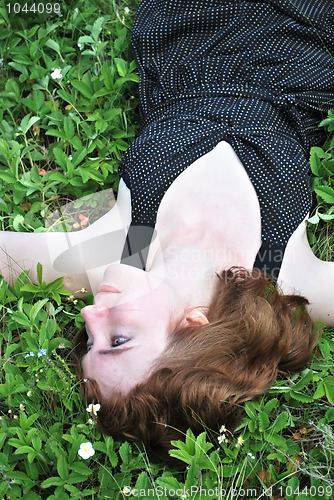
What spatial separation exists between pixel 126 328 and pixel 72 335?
2.23 feet

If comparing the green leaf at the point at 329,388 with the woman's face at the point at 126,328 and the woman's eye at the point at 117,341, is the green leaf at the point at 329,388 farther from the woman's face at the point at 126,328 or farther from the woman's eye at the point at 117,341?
the woman's eye at the point at 117,341

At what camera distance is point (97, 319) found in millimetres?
2342

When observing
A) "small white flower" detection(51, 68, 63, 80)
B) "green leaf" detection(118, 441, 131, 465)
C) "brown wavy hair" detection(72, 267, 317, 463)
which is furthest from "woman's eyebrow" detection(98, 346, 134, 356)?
"small white flower" detection(51, 68, 63, 80)

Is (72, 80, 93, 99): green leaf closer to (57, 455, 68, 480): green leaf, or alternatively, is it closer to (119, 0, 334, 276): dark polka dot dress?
(119, 0, 334, 276): dark polka dot dress

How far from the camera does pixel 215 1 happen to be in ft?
10.4

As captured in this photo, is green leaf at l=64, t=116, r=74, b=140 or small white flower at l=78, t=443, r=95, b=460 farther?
green leaf at l=64, t=116, r=74, b=140

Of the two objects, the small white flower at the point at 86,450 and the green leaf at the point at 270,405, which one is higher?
the small white flower at the point at 86,450

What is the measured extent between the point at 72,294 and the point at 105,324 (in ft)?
1.87

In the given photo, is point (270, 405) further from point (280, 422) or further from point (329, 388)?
point (329, 388)

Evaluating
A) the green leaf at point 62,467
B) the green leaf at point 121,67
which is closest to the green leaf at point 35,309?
the green leaf at point 62,467

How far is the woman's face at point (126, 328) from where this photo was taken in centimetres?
223

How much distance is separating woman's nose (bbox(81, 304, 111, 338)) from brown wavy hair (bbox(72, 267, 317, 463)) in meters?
0.20

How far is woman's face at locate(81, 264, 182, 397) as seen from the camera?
2.23 m

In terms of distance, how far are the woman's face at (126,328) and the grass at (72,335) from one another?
22cm
